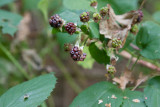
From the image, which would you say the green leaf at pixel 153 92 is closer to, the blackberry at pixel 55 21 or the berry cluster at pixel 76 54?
the berry cluster at pixel 76 54

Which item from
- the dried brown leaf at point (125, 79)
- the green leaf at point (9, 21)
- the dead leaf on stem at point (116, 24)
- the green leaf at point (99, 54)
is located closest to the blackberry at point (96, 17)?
the dead leaf on stem at point (116, 24)

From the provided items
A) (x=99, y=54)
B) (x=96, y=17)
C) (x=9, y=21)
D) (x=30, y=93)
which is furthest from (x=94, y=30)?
(x=9, y=21)

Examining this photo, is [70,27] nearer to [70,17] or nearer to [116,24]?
[70,17]

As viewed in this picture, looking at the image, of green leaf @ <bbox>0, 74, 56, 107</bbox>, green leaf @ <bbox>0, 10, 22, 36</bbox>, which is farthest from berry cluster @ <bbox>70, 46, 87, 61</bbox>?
green leaf @ <bbox>0, 10, 22, 36</bbox>

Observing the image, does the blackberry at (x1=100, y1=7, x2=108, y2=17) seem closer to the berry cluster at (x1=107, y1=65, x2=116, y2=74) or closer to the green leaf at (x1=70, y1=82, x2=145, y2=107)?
the berry cluster at (x1=107, y1=65, x2=116, y2=74)

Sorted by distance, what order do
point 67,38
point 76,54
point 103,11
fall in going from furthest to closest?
1. point 67,38
2. point 103,11
3. point 76,54
